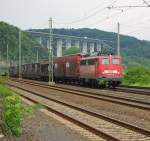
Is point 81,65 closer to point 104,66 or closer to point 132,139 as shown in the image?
point 104,66

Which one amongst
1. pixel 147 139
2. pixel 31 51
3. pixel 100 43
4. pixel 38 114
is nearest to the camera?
pixel 147 139

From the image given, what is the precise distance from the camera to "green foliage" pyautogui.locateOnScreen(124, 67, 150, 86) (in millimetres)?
48969

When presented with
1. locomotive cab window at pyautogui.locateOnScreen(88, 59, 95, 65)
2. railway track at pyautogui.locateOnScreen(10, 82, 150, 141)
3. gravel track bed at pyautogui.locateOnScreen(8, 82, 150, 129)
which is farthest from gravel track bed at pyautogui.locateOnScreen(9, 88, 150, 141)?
locomotive cab window at pyautogui.locateOnScreen(88, 59, 95, 65)

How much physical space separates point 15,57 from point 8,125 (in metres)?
133

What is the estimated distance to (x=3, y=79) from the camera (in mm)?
24438

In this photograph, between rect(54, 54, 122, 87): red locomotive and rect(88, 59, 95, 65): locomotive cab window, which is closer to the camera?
rect(54, 54, 122, 87): red locomotive

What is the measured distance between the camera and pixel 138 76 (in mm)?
50125

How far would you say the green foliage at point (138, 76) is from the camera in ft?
161

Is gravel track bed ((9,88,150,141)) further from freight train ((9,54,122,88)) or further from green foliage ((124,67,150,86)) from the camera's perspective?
green foliage ((124,67,150,86))

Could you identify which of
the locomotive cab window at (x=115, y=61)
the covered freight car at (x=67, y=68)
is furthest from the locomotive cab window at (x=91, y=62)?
the covered freight car at (x=67, y=68)

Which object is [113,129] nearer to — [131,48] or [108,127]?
[108,127]

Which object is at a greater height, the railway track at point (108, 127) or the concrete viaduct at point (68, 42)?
the concrete viaduct at point (68, 42)

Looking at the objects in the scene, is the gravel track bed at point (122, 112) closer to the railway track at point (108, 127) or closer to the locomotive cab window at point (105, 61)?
the railway track at point (108, 127)

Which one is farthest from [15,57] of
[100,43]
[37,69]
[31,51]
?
[37,69]
